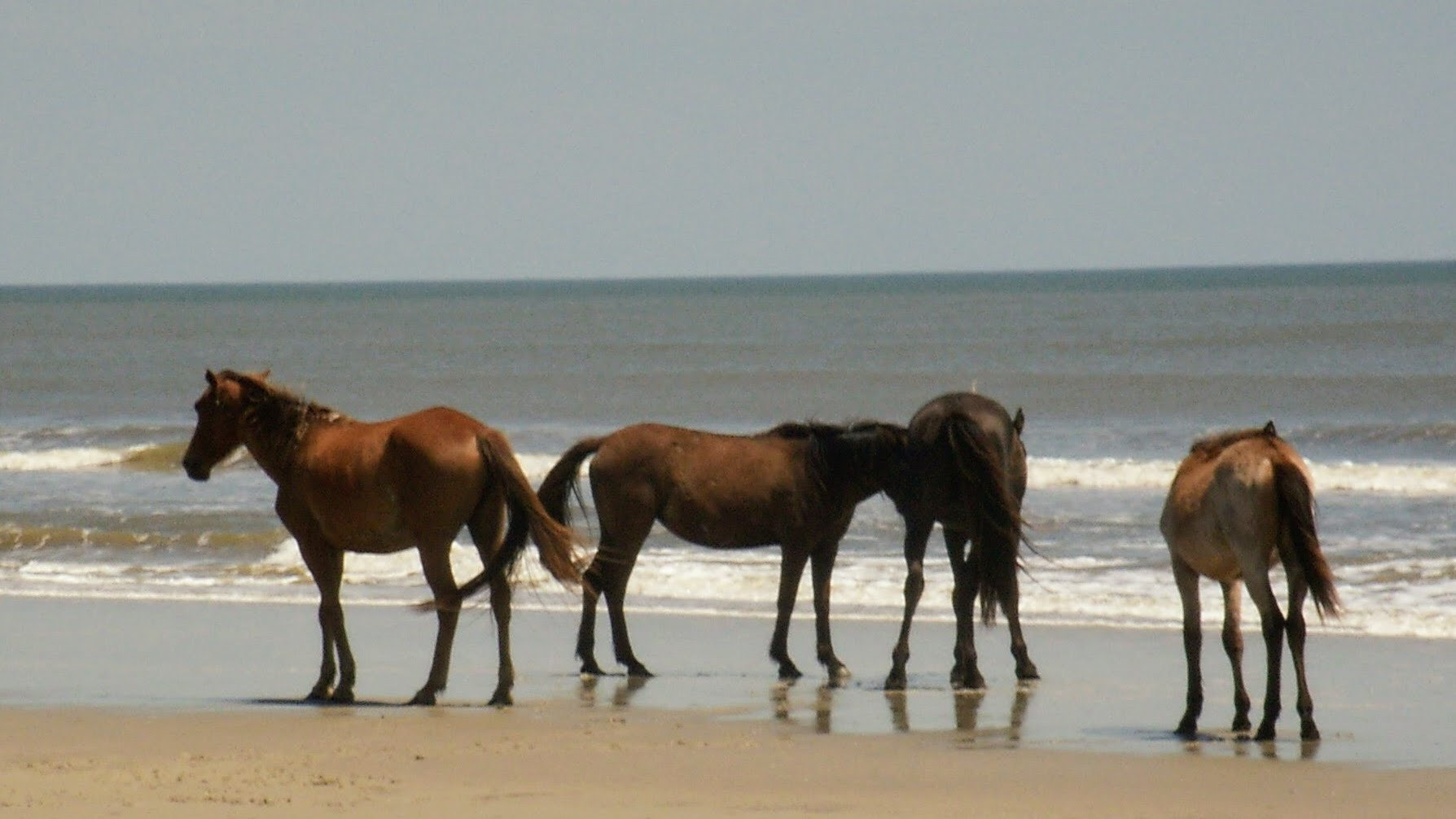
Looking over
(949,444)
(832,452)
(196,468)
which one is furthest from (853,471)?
(196,468)

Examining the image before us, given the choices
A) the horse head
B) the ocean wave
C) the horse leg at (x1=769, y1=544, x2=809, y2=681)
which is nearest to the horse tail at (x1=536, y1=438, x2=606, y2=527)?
the horse leg at (x1=769, y1=544, x2=809, y2=681)

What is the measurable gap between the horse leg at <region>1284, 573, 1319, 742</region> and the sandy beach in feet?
0.29

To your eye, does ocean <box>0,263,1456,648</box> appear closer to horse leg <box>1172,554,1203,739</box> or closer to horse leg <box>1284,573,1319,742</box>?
horse leg <box>1172,554,1203,739</box>

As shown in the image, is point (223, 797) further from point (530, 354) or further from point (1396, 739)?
point (530, 354)

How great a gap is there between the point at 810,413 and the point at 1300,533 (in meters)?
30.8

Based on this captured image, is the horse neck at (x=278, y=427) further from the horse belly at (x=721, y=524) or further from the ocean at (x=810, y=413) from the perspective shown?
the horse belly at (x=721, y=524)

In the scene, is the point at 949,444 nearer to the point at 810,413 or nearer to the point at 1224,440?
the point at 1224,440

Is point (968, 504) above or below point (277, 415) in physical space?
below

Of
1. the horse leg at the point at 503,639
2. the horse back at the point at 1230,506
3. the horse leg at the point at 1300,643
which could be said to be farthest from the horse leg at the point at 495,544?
the horse leg at the point at 1300,643

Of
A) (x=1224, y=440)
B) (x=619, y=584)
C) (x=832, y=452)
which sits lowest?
(x=619, y=584)

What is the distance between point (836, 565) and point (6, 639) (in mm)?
6031

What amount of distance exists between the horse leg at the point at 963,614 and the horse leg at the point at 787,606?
0.79 meters

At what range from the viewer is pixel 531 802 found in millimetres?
6766

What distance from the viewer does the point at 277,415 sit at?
9.65 m
